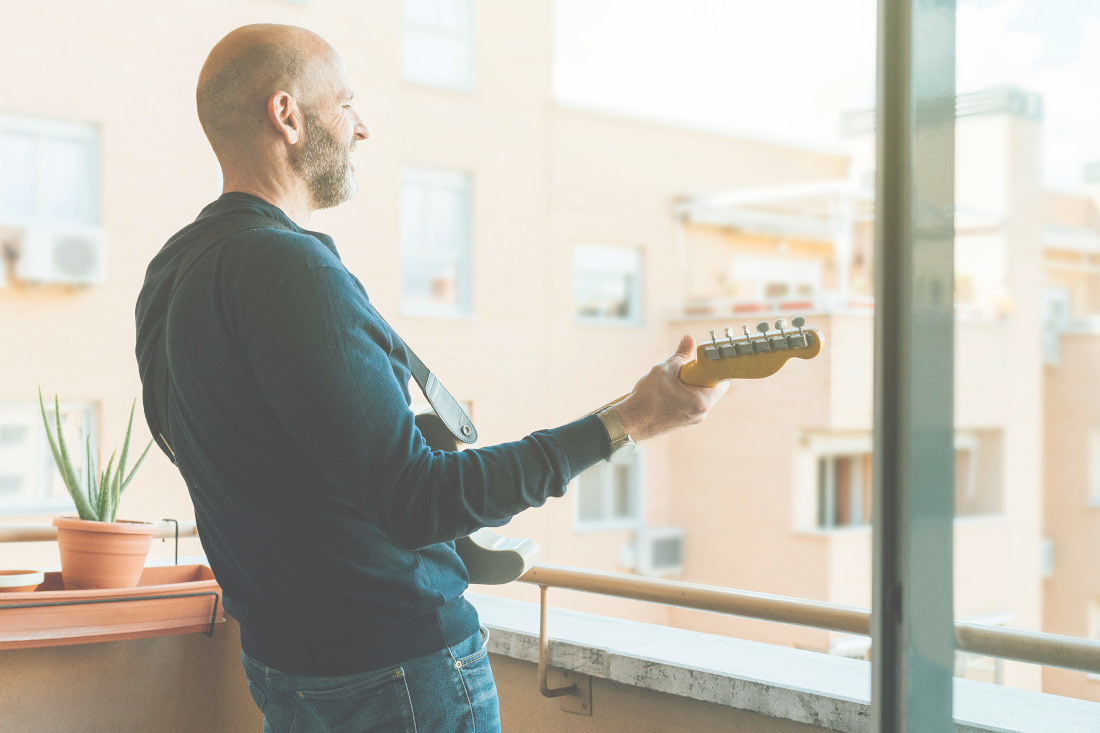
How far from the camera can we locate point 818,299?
381 inches

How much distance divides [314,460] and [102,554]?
1.18 meters

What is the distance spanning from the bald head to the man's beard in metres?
0.03

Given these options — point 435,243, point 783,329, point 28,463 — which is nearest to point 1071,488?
point 435,243

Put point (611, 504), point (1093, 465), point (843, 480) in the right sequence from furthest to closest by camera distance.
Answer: point (1093, 465) < point (843, 480) < point (611, 504)

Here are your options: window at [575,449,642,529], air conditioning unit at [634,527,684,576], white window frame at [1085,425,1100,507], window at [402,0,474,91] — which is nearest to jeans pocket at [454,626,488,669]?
window at [402,0,474,91]

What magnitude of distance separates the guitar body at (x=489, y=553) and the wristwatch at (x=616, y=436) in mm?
402

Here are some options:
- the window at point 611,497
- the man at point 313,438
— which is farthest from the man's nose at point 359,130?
the window at point 611,497

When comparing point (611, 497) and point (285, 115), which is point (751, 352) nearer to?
point (285, 115)

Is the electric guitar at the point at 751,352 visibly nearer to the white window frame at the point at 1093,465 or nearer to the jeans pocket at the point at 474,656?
the jeans pocket at the point at 474,656

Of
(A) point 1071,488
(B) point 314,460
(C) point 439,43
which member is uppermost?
(C) point 439,43

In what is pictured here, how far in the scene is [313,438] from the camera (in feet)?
2.95

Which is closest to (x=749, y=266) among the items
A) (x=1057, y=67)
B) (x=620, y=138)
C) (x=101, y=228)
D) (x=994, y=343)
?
(x=620, y=138)

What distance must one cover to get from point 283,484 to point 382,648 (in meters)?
0.17

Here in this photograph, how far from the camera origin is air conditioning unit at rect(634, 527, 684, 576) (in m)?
10.7
